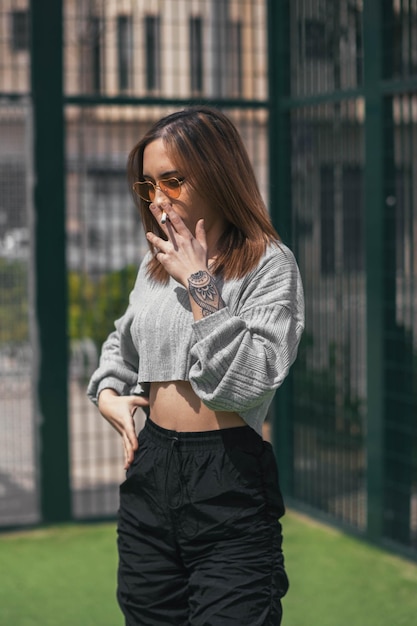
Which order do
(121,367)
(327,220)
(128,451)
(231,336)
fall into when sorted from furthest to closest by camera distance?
(327,220)
(121,367)
(128,451)
(231,336)

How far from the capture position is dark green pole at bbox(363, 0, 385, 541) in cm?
530

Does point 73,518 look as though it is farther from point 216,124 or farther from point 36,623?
point 216,124

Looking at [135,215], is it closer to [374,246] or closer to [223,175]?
[374,246]

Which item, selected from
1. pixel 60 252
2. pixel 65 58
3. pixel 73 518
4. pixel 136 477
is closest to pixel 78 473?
pixel 73 518

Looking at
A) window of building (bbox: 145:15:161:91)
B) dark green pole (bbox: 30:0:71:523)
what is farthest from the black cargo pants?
window of building (bbox: 145:15:161:91)

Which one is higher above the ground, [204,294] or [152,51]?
[152,51]

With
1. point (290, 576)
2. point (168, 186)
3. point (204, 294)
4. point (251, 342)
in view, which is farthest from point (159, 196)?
point (290, 576)

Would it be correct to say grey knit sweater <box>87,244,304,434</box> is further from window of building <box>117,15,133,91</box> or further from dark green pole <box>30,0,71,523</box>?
window of building <box>117,15,133,91</box>

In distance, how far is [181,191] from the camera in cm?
245

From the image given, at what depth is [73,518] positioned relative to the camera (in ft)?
19.7

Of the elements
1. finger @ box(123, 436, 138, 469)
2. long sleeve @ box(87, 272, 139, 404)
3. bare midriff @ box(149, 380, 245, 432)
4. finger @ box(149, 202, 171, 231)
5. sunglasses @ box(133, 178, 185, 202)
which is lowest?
finger @ box(123, 436, 138, 469)

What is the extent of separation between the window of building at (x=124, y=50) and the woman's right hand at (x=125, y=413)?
3574 mm

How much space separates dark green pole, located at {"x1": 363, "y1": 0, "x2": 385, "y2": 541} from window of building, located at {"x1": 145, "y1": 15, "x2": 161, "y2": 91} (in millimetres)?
1216

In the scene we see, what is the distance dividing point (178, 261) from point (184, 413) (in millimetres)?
355
